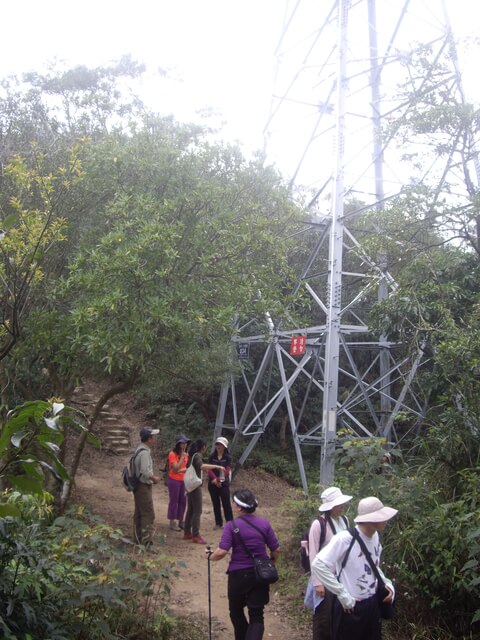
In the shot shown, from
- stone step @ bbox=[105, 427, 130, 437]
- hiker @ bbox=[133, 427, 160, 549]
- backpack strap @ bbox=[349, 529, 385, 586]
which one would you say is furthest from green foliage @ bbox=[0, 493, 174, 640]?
stone step @ bbox=[105, 427, 130, 437]

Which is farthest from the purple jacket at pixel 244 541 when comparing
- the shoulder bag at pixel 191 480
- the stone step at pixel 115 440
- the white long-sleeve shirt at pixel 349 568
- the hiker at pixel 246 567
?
the stone step at pixel 115 440

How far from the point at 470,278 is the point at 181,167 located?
4.28 m

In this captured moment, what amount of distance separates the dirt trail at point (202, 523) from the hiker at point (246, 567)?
0.63 metres

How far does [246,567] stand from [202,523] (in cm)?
610

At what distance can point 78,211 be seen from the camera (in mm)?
8680

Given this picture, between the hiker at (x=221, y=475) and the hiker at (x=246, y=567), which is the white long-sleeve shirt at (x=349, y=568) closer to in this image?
the hiker at (x=246, y=567)

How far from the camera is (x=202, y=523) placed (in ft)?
35.2

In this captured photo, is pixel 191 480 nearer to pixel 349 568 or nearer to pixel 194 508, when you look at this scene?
pixel 194 508

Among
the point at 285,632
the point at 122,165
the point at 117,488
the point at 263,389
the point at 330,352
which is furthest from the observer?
the point at 263,389

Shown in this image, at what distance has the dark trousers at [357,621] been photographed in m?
4.01

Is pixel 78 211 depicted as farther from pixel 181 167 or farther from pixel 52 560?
pixel 52 560

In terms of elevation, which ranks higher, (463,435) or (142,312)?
(142,312)

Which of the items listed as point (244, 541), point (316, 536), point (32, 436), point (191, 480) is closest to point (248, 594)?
point (244, 541)

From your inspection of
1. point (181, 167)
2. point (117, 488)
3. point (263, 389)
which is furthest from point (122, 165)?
point (263, 389)
